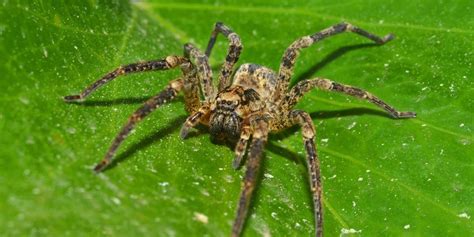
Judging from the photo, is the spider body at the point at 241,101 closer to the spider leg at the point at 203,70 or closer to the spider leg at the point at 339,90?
the spider leg at the point at 203,70

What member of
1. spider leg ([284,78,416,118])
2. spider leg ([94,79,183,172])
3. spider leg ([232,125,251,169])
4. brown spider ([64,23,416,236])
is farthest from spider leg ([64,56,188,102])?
spider leg ([284,78,416,118])

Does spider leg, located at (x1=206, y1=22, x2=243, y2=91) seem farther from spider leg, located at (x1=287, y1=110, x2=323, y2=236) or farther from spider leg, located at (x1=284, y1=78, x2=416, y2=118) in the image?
spider leg, located at (x1=287, y1=110, x2=323, y2=236)


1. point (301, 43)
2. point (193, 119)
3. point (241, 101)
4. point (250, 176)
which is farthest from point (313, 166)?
point (301, 43)

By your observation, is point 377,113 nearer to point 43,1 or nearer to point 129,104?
point 129,104

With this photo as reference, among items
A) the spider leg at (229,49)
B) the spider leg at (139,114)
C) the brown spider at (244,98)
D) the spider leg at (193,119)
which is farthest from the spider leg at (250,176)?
the spider leg at (229,49)

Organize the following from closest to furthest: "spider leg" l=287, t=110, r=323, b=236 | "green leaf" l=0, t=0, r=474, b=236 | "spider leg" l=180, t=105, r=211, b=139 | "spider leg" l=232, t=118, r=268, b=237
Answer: "green leaf" l=0, t=0, r=474, b=236
"spider leg" l=232, t=118, r=268, b=237
"spider leg" l=287, t=110, r=323, b=236
"spider leg" l=180, t=105, r=211, b=139

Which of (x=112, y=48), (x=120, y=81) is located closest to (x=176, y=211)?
(x=120, y=81)

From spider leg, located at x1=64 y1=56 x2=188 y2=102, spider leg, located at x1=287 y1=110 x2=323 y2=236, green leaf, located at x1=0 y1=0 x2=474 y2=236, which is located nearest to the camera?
green leaf, located at x1=0 y1=0 x2=474 y2=236
